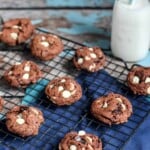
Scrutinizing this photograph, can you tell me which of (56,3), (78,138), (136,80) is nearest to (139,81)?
(136,80)

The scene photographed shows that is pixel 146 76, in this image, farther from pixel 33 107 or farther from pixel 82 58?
pixel 33 107

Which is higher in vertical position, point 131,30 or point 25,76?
point 131,30

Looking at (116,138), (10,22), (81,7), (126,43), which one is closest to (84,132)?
(116,138)

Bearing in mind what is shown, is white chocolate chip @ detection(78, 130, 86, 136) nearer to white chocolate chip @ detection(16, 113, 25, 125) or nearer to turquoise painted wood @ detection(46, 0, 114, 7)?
white chocolate chip @ detection(16, 113, 25, 125)

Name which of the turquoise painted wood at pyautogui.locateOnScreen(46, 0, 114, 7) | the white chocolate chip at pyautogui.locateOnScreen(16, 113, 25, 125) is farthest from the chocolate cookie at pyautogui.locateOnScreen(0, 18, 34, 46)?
the white chocolate chip at pyautogui.locateOnScreen(16, 113, 25, 125)

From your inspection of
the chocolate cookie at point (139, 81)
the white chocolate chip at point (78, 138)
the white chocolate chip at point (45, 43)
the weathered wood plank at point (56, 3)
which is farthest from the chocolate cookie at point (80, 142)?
the weathered wood plank at point (56, 3)

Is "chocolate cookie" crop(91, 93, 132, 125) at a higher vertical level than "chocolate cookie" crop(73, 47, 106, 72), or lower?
lower

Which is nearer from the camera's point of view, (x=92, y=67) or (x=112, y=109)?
(x=112, y=109)

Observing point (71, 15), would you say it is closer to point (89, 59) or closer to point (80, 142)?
point (89, 59)
